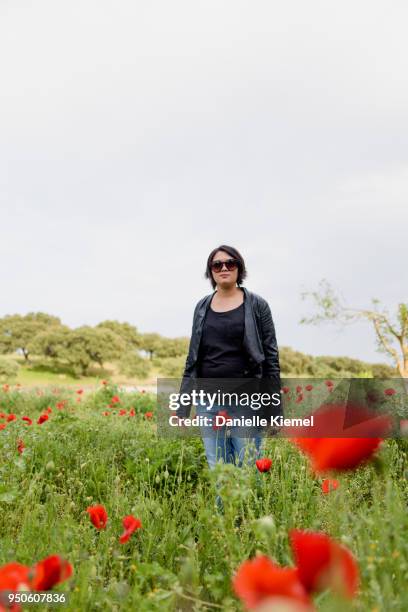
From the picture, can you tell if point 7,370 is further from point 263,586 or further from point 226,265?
point 263,586

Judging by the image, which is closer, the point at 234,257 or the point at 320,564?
the point at 320,564

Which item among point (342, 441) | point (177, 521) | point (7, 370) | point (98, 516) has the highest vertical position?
point (7, 370)

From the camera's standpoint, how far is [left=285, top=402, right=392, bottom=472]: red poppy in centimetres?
137

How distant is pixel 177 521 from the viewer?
355cm

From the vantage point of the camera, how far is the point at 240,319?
4.33m

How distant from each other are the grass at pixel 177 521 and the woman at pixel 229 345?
0.37 metres

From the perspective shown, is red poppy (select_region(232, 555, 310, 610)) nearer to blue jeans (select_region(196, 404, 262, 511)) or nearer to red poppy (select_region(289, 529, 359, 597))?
red poppy (select_region(289, 529, 359, 597))

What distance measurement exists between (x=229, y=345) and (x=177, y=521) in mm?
1326

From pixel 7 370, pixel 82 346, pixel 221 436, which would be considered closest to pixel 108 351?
pixel 82 346

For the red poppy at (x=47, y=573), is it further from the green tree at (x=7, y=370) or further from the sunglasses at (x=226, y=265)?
the green tree at (x=7, y=370)

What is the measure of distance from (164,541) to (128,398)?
8578mm

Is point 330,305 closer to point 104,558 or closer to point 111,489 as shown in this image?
point 111,489

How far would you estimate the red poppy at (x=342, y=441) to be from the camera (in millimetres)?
1373

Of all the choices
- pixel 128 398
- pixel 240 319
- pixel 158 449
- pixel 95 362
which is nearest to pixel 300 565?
pixel 240 319
